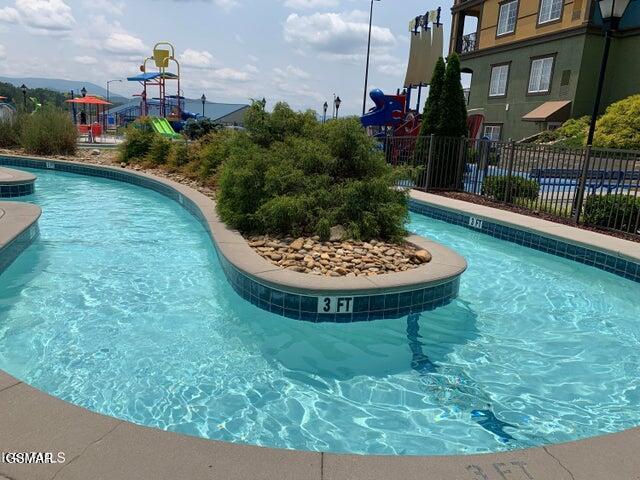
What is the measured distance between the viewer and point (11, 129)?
62.2ft

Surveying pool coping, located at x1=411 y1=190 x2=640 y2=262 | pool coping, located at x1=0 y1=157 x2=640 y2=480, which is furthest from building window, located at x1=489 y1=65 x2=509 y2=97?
pool coping, located at x1=0 y1=157 x2=640 y2=480

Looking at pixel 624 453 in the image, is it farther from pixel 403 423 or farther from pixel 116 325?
pixel 116 325

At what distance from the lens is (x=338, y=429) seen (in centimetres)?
316

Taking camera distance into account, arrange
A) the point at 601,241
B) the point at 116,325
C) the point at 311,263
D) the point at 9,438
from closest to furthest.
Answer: the point at 9,438 → the point at 116,325 → the point at 311,263 → the point at 601,241

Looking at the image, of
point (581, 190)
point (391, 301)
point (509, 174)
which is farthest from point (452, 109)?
point (391, 301)

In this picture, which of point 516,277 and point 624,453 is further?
point 516,277

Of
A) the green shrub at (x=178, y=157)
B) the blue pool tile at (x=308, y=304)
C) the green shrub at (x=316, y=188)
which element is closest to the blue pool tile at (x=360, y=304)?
the blue pool tile at (x=308, y=304)

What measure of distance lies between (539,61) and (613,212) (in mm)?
17749

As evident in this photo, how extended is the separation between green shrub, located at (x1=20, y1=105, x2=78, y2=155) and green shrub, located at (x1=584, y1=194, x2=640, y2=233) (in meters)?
18.3

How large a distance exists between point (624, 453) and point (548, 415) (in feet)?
3.46

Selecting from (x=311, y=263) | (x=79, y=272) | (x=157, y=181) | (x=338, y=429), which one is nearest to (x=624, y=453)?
(x=338, y=429)

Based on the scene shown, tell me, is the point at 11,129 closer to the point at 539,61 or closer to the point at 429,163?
the point at 429,163

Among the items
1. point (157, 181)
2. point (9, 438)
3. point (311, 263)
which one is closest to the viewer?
point (9, 438)

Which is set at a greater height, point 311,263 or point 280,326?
point 311,263
